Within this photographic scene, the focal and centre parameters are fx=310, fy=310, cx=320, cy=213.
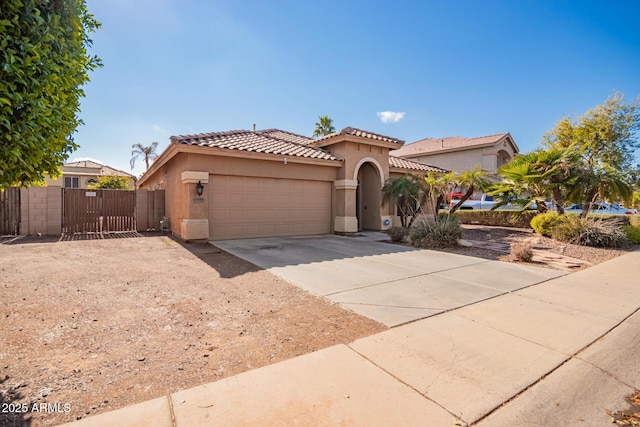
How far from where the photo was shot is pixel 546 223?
474 inches

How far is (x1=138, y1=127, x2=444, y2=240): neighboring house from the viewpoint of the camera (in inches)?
430

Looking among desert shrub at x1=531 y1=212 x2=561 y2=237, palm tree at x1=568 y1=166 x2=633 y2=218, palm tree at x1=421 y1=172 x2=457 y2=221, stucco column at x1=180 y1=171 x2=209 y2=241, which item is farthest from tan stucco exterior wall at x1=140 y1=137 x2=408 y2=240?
palm tree at x1=568 y1=166 x2=633 y2=218

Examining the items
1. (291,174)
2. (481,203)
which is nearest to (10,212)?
(291,174)

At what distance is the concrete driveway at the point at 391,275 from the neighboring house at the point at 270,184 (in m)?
1.78

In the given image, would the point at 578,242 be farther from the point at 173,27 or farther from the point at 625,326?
the point at 173,27

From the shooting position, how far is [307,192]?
44.9 ft

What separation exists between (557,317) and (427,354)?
2.50 metres

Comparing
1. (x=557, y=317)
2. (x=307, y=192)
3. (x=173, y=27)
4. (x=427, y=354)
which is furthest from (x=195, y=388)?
(x=307, y=192)

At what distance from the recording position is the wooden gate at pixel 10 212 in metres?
11.7

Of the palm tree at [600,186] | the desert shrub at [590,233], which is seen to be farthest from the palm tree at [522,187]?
the desert shrub at [590,233]

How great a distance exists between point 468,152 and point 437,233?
2006 cm

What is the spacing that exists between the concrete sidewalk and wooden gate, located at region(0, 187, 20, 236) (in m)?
14.0

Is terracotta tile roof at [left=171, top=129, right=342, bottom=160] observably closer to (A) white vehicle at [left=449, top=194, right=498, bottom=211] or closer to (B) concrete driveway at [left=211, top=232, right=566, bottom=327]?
(B) concrete driveway at [left=211, top=232, right=566, bottom=327]

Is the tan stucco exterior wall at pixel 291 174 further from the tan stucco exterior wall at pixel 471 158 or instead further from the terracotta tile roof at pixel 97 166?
the terracotta tile roof at pixel 97 166
